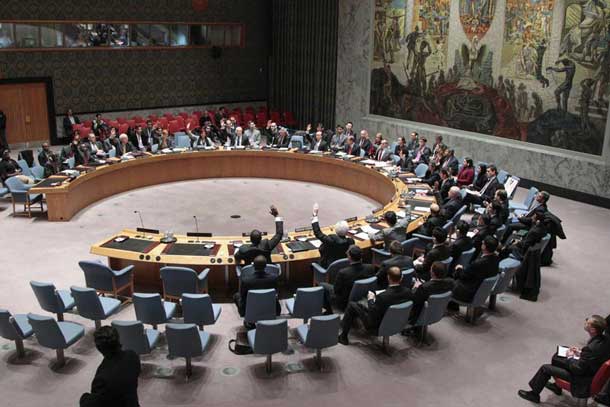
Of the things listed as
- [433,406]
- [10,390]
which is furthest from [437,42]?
[10,390]

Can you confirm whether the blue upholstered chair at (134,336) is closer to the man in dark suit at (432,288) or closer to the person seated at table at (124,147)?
the man in dark suit at (432,288)

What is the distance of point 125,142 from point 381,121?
329 inches

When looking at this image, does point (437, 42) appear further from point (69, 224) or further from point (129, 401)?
point (129, 401)

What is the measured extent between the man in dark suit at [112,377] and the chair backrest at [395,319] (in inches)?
124

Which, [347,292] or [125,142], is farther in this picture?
[125,142]

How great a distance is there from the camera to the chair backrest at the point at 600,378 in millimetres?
5827

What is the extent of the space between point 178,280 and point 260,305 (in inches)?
56.4

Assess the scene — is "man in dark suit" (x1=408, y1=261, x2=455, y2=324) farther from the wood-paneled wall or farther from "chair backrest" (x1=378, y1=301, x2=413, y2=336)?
the wood-paneled wall

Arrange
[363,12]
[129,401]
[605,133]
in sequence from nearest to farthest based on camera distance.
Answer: [129,401]
[605,133]
[363,12]

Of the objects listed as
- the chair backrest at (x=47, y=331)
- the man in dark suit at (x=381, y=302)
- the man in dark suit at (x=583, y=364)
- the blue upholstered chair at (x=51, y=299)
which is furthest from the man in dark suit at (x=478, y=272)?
the blue upholstered chair at (x=51, y=299)

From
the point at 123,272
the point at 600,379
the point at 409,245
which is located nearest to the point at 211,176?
the point at 123,272

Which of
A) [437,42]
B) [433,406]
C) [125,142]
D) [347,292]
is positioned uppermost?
[437,42]

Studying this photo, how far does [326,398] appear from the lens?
636cm

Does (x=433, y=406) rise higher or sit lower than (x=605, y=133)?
lower
